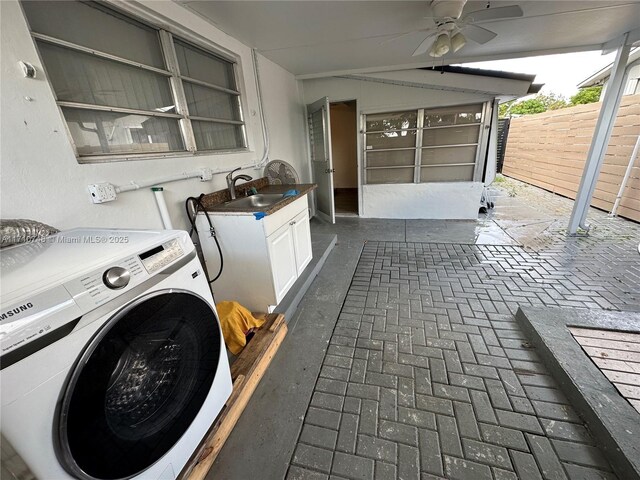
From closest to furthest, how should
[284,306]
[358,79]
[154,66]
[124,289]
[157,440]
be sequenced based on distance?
[124,289] < [157,440] < [154,66] < [284,306] < [358,79]

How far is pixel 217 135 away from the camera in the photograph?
2527 millimetres

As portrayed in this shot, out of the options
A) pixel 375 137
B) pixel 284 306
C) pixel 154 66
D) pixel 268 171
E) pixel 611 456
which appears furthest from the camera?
pixel 375 137

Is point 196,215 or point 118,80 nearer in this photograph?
point 118,80

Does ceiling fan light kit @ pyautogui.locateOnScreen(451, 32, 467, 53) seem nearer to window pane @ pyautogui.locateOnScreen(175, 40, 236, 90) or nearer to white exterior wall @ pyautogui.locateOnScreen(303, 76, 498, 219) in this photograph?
white exterior wall @ pyautogui.locateOnScreen(303, 76, 498, 219)

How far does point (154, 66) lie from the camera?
6.23 feet

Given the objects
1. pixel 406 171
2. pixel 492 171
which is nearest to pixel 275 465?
pixel 406 171

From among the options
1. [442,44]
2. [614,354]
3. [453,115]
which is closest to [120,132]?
[442,44]

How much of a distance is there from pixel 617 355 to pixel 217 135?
11.3 ft

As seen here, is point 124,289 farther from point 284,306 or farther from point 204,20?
point 204,20

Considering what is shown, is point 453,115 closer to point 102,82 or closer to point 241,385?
point 102,82

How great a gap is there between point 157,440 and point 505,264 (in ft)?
11.0

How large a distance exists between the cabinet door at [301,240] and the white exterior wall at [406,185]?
2.52 meters

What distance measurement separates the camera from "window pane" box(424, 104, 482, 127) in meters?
4.12

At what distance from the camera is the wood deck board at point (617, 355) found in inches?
53.6
